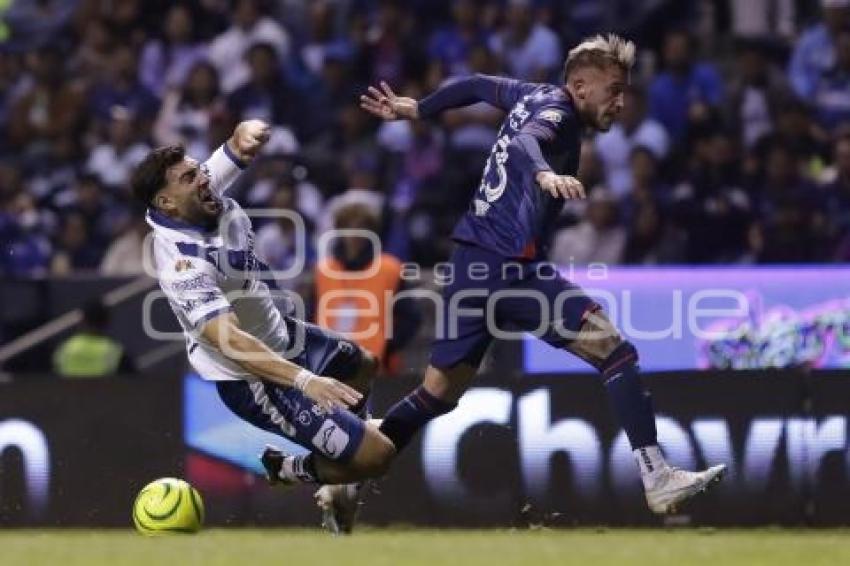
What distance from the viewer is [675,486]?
32.0 ft

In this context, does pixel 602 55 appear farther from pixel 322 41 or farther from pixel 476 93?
pixel 322 41

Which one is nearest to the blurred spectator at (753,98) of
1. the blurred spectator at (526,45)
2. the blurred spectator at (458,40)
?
the blurred spectator at (526,45)

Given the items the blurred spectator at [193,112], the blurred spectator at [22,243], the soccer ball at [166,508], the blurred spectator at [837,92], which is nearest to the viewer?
the soccer ball at [166,508]

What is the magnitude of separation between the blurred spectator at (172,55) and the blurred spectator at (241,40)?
0.28 m

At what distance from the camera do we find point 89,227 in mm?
17547

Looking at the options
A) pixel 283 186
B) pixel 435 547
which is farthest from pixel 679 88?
pixel 435 547

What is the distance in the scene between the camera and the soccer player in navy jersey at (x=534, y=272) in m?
→ 9.91

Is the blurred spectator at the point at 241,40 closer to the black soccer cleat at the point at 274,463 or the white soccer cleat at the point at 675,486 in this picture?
the black soccer cleat at the point at 274,463

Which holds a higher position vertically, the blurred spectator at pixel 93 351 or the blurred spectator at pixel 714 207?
the blurred spectator at pixel 714 207

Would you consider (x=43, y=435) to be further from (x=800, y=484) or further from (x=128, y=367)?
(x=800, y=484)

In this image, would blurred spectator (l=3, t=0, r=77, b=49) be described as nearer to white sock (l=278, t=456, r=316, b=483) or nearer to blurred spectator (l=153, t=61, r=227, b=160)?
blurred spectator (l=153, t=61, r=227, b=160)

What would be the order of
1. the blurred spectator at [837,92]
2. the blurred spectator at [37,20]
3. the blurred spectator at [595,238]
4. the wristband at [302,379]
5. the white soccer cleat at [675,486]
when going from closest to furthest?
the wristband at [302,379] < the white soccer cleat at [675,486] < the blurred spectator at [595,238] < the blurred spectator at [837,92] < the blurred spectator at [37,20]

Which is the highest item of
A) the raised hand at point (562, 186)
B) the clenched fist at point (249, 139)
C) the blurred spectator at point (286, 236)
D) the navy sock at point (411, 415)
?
the clenched fist at point (249, 139)

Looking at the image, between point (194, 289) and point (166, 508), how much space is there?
1406 mm
